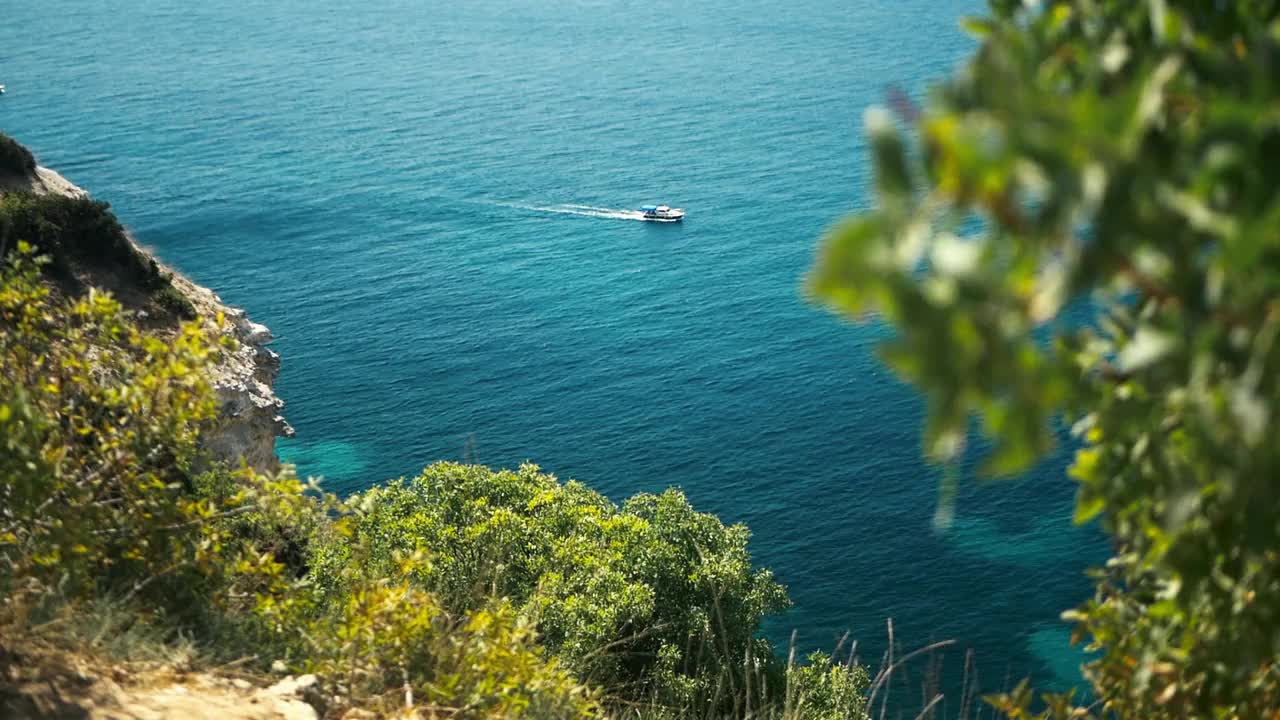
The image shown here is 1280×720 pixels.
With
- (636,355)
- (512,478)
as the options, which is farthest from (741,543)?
(636,355)

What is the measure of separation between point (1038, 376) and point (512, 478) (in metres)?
21.5

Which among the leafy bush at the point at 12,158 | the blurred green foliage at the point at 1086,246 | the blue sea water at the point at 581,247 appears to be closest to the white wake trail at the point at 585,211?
the blue sea water at the point at 581,247

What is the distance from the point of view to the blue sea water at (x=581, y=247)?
50.3m

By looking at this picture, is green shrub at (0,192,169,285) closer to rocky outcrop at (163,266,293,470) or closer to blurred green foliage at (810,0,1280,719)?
rocky outcrop at (163,266,293,470)

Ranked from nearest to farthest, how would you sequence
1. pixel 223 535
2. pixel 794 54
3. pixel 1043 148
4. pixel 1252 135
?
pixel 1043 148 → pixel 1252 135 → pixel 223 535 → pixel 794 54

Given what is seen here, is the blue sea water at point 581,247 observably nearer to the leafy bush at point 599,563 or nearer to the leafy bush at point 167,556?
the leafy bush at point 599,563

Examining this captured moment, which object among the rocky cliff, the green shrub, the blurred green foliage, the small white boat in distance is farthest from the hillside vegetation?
the small white boat in distance

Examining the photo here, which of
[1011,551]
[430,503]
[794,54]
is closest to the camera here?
[430,503]

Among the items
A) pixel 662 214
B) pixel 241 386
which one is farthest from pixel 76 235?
pixel 662 214

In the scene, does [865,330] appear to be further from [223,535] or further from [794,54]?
[794,54]

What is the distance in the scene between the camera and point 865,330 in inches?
2653

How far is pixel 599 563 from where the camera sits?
20359 mm

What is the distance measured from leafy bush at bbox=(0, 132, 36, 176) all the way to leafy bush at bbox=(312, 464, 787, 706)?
653 inches

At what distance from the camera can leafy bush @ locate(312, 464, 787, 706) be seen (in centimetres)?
1772
